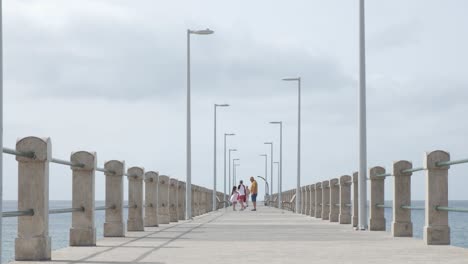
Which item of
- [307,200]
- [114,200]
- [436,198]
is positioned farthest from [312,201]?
[436,198]

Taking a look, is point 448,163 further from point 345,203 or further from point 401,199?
point 345,203

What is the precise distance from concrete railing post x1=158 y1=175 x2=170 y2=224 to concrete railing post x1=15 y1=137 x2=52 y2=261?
47.0 feet

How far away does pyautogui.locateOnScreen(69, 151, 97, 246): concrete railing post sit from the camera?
1512 cm

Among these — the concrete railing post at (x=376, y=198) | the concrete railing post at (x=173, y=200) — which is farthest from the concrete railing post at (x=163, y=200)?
the concrete railing post at (x=376, y=198)

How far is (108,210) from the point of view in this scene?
1856cm

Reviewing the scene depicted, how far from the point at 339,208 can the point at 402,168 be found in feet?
32.6

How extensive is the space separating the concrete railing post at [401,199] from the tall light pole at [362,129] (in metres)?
3.42

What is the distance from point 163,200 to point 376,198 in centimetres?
740

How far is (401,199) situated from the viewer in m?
18.8

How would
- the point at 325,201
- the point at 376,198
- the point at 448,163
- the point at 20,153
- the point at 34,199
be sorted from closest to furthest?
1. the point at 20,153
2. the point at 34,199
3. the point at 448,163
4. the point at 376,198
5. the point at 325,201

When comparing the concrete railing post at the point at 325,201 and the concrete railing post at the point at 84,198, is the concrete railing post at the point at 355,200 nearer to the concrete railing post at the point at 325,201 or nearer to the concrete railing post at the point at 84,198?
the concrete railing post at the point at 325,201

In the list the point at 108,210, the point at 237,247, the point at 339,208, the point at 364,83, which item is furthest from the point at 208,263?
the point at 339,208

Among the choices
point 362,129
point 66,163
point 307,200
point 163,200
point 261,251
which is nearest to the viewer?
point 261,251

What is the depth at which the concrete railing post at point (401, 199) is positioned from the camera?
18469 millimetres
